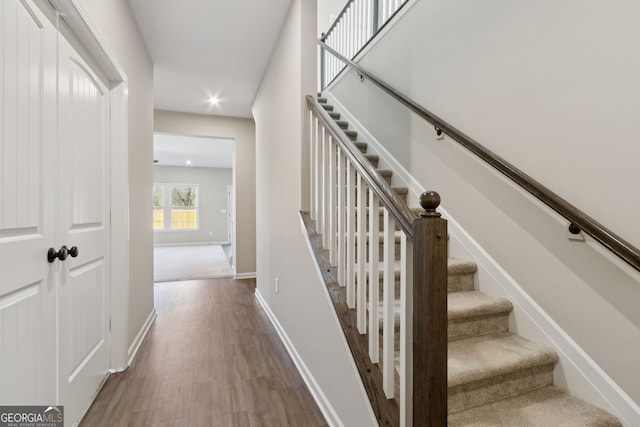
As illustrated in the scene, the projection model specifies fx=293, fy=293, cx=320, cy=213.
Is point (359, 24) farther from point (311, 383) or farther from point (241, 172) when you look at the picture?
point (311, 383)

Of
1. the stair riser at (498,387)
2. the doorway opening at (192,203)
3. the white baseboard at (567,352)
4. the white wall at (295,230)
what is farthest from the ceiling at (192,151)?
the stair riser at (498,387)

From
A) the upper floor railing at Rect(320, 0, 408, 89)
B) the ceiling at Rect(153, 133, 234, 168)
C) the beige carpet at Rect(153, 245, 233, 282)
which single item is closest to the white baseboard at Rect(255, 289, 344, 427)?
the beige carpet at Rect(153, 245, 233, 282)

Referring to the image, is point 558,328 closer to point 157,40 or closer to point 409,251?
point 409,251

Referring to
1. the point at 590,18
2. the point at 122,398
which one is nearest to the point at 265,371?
the point at 122,398

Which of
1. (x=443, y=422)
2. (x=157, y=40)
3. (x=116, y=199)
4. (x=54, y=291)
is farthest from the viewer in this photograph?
(x=157, y=40)

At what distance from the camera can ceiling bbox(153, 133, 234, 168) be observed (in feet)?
19.7

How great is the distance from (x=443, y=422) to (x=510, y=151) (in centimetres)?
147

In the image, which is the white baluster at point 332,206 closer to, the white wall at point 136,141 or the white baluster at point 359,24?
the white wall at point 136,141

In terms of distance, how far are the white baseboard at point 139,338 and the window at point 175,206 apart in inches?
285

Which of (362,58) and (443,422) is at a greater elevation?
(362,58)

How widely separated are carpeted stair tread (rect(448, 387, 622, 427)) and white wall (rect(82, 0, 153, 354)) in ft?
7.67

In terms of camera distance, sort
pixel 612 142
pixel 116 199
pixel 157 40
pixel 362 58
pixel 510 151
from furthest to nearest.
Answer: pixel 362 58 → pixel 157 40 → pixel 116 199 → pixel 510 151 → pixel 612 142

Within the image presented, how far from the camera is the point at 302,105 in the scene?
6.93ft

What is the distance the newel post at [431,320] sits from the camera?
0.87 meters
